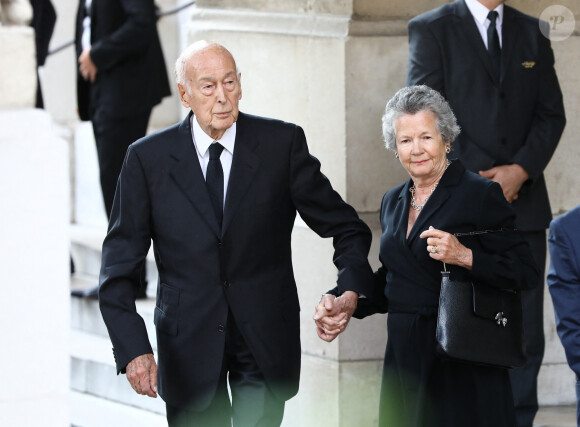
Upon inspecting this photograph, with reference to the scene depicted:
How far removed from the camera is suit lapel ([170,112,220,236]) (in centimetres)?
432

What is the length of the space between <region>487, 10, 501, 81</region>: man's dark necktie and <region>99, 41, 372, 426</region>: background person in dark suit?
56.6 inches

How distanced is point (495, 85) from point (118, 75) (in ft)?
8.27

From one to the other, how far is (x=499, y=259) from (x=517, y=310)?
20cm

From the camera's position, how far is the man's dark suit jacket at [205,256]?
4.34 m

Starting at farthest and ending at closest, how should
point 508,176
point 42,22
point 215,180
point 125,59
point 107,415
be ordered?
point 42,22 → point 125,59 → point 107,415 → point 508,176 → point 215,180

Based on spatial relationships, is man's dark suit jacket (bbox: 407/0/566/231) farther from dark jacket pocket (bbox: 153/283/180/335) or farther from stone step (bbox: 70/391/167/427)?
stone step (bbox: 70/391/167/427)

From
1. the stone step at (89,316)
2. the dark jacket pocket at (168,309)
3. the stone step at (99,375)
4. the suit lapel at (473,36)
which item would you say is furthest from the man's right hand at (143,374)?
the stone step at (89,316)

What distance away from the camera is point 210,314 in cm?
434

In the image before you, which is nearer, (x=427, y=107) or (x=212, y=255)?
(x=212, y=255)

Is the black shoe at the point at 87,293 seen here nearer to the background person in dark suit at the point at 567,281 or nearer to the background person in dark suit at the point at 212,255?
the background person in dark suit at the point at 212,255

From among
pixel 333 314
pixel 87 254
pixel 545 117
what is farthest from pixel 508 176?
pixel 87 254

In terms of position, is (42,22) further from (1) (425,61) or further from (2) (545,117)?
(2) (545,117)

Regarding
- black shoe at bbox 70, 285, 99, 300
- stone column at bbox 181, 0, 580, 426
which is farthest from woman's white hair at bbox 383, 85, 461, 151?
black shoe at bbox 70, 285, 99, 300

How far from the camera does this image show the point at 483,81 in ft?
18.2
